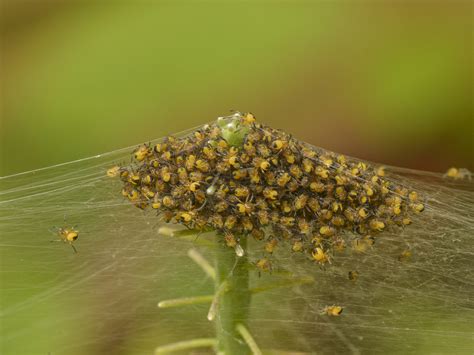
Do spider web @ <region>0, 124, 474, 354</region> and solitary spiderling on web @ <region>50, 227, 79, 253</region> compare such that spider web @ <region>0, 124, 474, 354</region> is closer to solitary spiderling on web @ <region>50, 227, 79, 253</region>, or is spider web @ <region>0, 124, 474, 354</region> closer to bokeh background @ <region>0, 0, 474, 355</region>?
solitary spiderling on web @ <region>50, 227, 79, 253</region>

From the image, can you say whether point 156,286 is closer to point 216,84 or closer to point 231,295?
point 231,295

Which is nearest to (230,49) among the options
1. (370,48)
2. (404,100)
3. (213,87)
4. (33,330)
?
(213,87)

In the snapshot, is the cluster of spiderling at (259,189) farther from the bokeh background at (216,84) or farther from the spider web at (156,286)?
the bokeh background at (216,84)

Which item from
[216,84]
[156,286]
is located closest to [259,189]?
[156,286]

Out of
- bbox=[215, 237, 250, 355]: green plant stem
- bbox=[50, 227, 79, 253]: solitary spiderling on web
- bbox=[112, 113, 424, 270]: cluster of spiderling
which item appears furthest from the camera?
bbox=[50, 227, 79, 253]: solitary spiderling on web

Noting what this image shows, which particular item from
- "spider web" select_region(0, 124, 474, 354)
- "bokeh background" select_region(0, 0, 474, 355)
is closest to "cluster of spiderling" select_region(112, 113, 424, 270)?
"spider web" select_region(0, 124, 474, 354)

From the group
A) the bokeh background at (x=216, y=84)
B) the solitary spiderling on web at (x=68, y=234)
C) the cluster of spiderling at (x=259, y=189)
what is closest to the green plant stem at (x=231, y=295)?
the cluster of spiderling at (x=259, y=189)
